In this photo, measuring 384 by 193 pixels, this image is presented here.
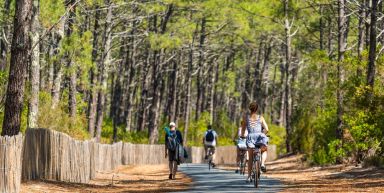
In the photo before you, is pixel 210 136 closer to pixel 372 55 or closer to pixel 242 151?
pixel 242 151

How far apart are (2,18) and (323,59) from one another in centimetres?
1742

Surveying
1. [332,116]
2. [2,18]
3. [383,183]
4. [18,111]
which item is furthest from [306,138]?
[18,111]

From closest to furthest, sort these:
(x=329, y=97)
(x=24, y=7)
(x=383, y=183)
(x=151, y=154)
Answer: (x=24, y=7) → (x=383, y=183) → (x=329, y=97) → (x=151, y=154)

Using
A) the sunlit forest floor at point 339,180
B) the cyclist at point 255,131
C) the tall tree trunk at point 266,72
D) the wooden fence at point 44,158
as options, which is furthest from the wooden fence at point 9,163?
the tall tree trunk at point 266,72

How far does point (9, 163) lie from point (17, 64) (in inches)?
185

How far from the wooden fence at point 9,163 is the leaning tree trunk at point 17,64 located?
4220 mm

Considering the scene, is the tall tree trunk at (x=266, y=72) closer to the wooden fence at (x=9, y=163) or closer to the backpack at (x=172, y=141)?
the backpack at (x=172, y=141)

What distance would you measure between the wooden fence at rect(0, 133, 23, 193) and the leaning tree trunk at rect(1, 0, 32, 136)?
422 cm

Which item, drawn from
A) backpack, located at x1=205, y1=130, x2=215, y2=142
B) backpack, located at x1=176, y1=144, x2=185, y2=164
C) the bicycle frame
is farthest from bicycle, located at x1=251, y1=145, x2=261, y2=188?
backpack, located at x1=205, y1=130, x2=215, y2=142

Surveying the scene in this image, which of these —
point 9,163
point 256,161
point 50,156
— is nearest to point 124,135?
point 50,156

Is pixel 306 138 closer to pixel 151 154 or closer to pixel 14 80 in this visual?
pixel 151 154

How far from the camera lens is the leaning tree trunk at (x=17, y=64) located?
1795 cm

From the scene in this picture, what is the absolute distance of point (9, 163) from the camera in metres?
13.7

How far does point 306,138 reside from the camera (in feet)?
130
